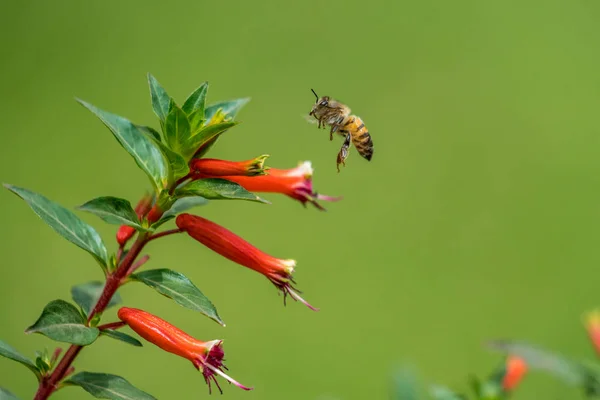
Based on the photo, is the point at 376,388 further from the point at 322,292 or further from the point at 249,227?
the point at 249,227

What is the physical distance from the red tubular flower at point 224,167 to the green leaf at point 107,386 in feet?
0.64

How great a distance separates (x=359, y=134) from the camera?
3.66 ft

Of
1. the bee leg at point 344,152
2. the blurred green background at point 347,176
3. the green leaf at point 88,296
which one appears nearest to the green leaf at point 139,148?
the green leaf at point 88,296

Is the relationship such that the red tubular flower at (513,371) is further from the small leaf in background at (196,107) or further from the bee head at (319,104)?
the small leaf in background at (196,107)

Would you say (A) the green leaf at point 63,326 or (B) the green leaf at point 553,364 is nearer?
(A) the green leaf at point 63,326

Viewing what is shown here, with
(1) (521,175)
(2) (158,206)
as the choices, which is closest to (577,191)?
(1) (521,175)

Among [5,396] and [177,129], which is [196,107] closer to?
[177,129]

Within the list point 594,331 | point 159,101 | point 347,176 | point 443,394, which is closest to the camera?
point 159,101

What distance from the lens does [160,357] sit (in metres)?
2.91

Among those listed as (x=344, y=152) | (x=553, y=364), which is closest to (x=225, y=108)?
(x=344, y=152)

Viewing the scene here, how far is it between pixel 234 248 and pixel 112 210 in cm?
13

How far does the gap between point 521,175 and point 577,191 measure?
251 mm

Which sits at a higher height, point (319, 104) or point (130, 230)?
point (319, 104)

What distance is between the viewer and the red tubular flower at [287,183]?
86cm
